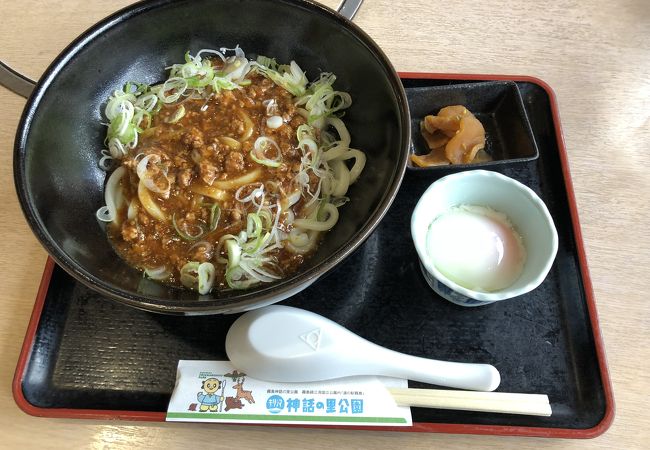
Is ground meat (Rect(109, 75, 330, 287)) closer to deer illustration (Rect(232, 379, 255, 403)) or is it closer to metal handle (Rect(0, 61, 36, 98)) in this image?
deer illustration (Rect(232, 379, 255, 403))

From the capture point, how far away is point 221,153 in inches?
74.0

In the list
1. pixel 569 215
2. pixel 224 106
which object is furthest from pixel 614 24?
pixel 224 106

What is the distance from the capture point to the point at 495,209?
1.80 m

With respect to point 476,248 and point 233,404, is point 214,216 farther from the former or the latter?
point 476,248

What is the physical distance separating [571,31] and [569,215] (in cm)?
117

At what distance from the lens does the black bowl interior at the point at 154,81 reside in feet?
4.83

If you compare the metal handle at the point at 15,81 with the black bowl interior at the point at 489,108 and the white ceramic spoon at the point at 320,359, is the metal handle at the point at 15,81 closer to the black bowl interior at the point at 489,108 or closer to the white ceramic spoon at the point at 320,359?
the white ceramic spoon at the point at 320,359

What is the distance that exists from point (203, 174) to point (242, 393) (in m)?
0.84

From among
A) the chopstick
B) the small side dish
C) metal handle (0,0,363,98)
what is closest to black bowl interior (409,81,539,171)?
the small side dish

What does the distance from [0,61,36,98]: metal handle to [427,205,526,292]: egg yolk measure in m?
2.13

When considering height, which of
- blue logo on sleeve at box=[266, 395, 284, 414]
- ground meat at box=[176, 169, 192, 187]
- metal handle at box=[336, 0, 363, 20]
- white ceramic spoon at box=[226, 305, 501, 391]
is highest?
metal handle at box=[336, 0, 363, 20]

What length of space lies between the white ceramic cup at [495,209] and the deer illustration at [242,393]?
741mm


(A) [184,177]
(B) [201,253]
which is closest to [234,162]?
(A) [184,177]

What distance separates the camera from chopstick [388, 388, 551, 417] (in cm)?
147
